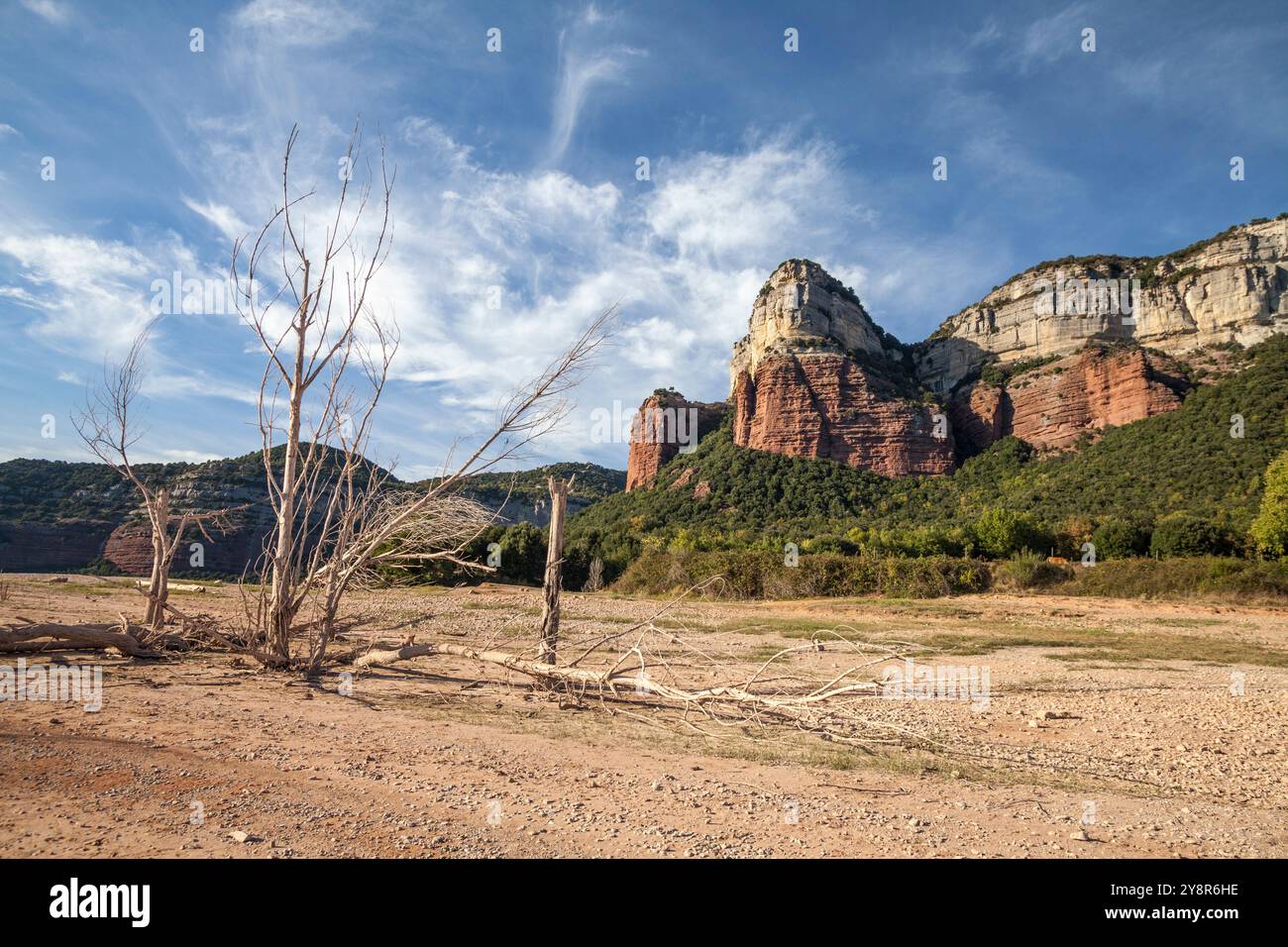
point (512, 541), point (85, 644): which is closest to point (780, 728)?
point (85, 644)

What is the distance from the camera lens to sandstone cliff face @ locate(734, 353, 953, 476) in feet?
220

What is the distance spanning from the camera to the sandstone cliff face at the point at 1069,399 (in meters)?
57.4

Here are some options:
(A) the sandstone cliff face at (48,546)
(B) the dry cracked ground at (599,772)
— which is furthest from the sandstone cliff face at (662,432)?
(B) the dry cracked ground at (599,772)

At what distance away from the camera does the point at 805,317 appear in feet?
263

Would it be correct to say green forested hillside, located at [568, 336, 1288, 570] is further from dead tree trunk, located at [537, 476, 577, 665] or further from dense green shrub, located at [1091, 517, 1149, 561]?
dead tree trunk, located at [537, 476, 577, 665]

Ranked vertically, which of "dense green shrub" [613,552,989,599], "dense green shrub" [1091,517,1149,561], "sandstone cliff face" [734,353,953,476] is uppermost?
"sandstone cliff face" [734,353,953,476]

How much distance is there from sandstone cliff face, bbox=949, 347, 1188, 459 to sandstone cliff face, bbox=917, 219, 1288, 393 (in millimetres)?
6908

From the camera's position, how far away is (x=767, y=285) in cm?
8794

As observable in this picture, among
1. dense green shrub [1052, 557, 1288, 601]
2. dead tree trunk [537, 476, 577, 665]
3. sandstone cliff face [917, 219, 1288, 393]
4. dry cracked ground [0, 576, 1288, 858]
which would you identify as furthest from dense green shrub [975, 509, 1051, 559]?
sandstone cliff face [917, 219, 1288, 393]

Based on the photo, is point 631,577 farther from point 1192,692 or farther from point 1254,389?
point 1254,389

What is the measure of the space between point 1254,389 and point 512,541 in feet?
183

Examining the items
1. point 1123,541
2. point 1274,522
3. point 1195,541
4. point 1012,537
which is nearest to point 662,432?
point 1012,537

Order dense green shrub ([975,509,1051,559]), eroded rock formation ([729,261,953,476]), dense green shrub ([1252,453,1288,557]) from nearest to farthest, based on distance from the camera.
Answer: dense green shrub ([1252,453,1288,557]), dense green shrub ([975,509,1051,559]), eroded rock formation ([729,261,953,476])

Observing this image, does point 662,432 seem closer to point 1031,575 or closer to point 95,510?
point 95,510
